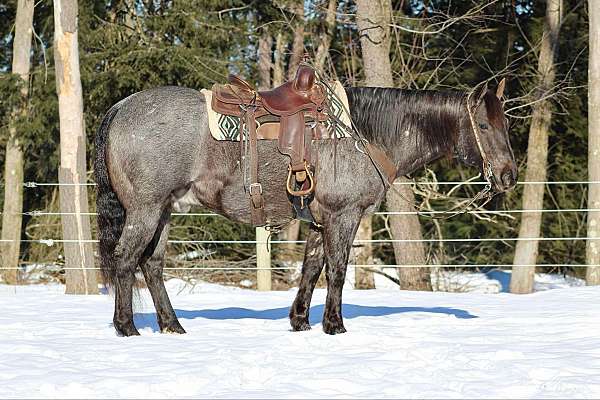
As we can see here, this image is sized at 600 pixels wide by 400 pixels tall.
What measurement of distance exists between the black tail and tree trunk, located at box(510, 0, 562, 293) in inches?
286

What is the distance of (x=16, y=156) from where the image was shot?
42.1 feet

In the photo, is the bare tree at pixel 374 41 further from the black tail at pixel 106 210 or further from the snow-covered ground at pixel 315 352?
the black tail at pixel 106 210

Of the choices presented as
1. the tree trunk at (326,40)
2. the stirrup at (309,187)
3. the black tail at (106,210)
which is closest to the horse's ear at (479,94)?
the stirrup at (309,187)

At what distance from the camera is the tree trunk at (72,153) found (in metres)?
8.87

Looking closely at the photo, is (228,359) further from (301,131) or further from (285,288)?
(285,288)

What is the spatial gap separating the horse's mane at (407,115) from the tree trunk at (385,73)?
400cm

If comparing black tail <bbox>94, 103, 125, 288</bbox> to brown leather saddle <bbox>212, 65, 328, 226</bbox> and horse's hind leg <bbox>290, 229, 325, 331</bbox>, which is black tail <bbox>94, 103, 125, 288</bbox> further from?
horse's hind leg <bbox>290, 229, 325, 331</bbox>

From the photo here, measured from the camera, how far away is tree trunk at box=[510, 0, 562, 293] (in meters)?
11.6

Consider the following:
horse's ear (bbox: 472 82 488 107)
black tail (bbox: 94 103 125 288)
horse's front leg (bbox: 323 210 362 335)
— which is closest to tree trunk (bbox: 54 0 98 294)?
black tail (bbox: 94 103 125 288)

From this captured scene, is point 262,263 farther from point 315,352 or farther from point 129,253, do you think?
point 315,352

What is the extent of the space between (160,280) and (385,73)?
488 cm

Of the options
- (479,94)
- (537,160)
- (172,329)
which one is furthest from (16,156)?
(479,94)

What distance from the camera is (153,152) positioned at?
5.54 m

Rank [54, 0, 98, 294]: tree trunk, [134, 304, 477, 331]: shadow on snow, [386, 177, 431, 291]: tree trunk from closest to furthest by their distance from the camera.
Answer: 1. [134, 304, 477, 331]: shadow on snow
2. [54, 0, 98, 294]: tree trunk
3. [386, 177, 431, 291]: tree trunk
